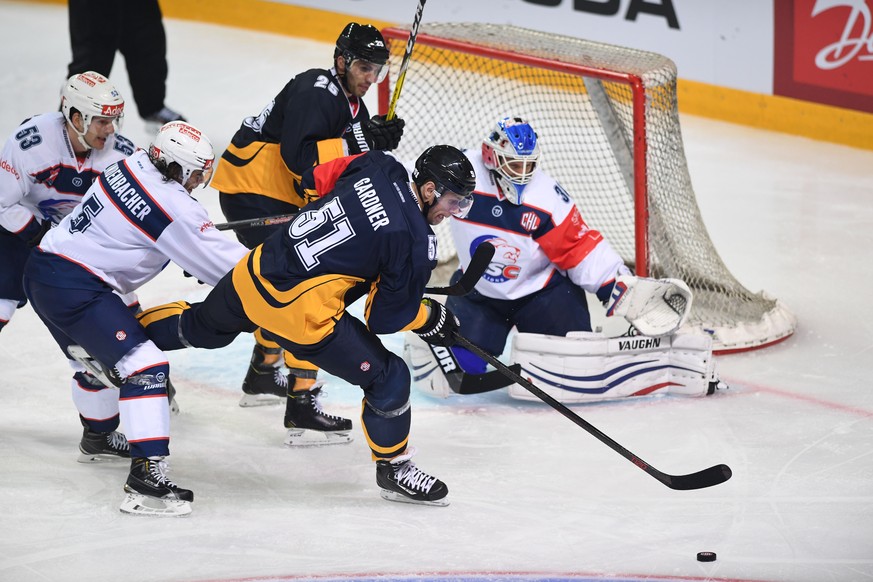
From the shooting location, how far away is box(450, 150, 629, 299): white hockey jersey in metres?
4.09

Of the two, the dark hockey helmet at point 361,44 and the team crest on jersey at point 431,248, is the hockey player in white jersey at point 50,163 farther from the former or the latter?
the team crest on jersey at point 431,248

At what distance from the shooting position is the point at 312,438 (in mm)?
3842

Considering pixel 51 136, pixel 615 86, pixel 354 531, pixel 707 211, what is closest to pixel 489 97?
pixel 707 211

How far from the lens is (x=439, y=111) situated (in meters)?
6.71

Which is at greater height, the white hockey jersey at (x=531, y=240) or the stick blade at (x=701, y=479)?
the white hockey jersey at (x=531, y=240)

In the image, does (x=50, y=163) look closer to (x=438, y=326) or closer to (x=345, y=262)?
(x=345, y=262)

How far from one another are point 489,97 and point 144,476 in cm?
357

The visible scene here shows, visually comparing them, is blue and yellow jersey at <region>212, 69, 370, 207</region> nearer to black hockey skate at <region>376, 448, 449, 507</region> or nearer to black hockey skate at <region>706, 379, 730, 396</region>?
black hockey skate at <region>376, 448, 449, 507</region>

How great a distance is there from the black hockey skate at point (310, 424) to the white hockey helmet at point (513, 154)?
889 mm

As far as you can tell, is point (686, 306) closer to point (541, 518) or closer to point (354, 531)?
point (541, 518)

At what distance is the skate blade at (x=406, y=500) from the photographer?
3428mm

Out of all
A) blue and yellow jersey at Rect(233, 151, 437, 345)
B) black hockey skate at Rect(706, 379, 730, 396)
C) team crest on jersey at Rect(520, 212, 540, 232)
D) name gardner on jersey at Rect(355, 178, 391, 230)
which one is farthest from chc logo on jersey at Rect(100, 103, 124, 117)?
black hockey skate at Rect(706, 379, 730, 396)

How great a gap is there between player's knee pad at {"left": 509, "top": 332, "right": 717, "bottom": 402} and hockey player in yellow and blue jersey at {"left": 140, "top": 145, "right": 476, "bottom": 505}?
2.34 feet

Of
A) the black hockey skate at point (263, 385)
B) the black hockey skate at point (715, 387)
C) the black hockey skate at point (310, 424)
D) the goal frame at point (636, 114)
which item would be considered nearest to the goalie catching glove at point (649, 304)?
the black hockey skate at point (715, 387)
